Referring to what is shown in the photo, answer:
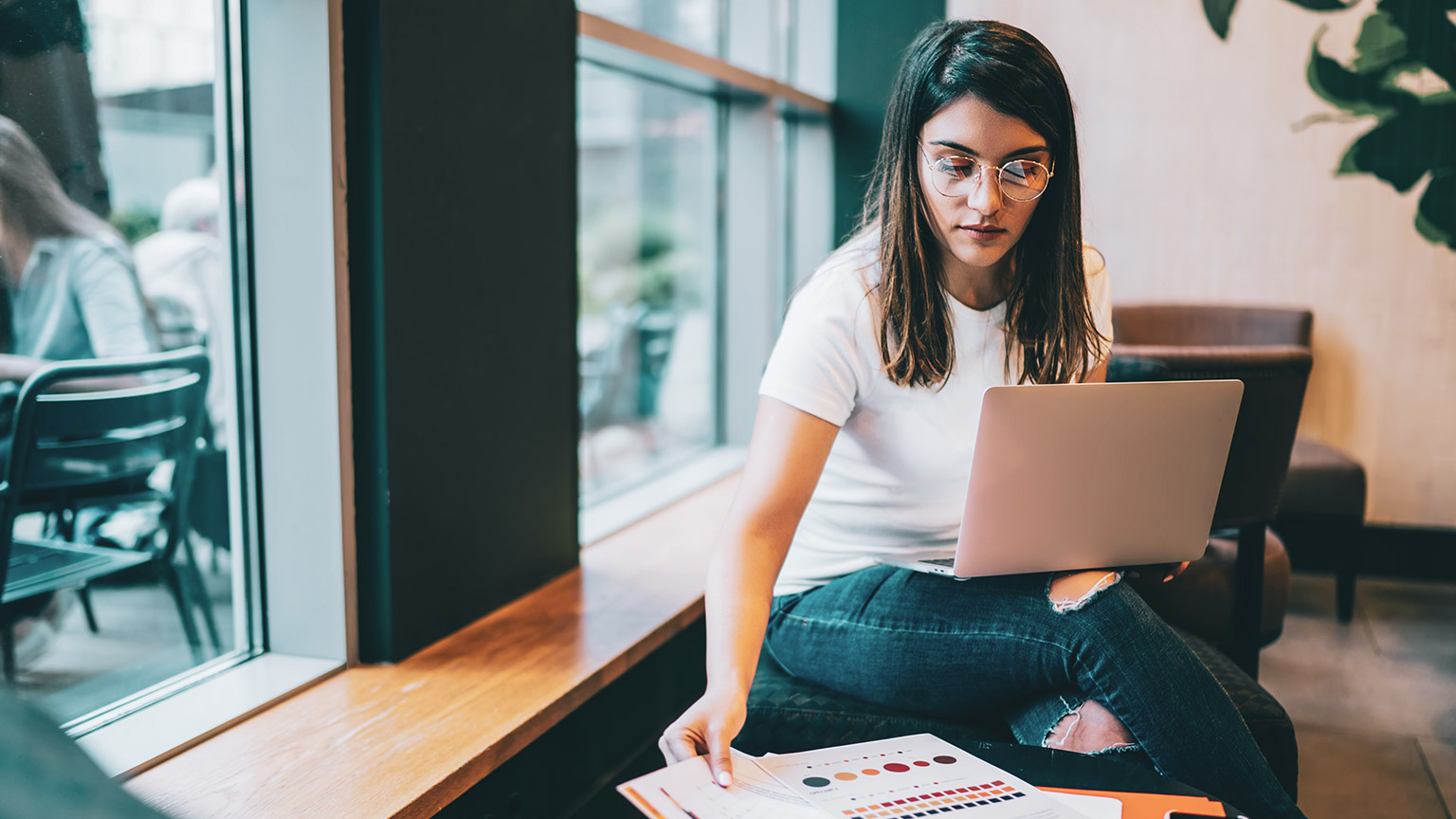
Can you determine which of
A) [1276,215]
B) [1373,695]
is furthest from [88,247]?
[1276,215]

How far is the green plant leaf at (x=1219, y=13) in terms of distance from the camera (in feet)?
12.4

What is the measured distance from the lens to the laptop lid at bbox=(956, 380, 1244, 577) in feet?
3.83

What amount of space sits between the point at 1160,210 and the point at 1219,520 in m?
2.43

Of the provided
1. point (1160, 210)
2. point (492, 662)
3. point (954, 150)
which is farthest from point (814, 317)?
point (1160, 210)

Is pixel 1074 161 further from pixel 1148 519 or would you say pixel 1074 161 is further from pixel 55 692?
pixel 55 692

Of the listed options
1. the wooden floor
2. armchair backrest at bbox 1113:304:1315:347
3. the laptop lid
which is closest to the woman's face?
the laptop lid

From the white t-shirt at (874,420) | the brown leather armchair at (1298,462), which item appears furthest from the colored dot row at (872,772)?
the brown leather armchair at (1298,462)

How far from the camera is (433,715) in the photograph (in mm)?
1428

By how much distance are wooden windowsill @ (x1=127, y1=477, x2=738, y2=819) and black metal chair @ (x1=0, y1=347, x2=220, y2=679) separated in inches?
12.5

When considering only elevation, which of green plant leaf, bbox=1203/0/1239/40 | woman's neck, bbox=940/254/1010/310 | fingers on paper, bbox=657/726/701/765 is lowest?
fingers on paper, bbox=657/726/701/765

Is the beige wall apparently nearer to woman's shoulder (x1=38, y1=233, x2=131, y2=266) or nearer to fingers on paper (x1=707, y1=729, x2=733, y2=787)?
woman's shoulder (x1=38, y1=233, x2=131, y2=266)

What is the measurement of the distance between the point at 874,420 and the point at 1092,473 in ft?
0.96

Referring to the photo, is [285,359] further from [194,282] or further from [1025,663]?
[1025,663]

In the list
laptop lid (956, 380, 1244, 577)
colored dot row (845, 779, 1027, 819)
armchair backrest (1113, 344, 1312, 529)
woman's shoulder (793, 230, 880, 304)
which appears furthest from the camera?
armchair backrest (1113, 344, 1312, 529)
